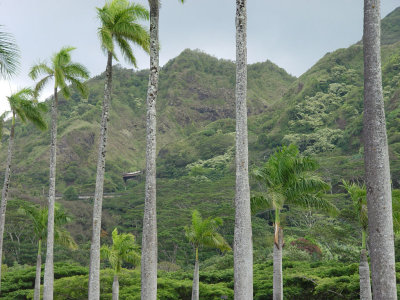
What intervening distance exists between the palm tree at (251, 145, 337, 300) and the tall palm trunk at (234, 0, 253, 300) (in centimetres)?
633

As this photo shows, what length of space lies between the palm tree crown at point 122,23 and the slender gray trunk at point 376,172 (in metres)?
6.89

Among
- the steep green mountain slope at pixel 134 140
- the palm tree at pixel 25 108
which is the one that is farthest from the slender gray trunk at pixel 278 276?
the steep green mountain slope at pixel 134 140

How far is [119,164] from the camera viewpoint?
130 meters

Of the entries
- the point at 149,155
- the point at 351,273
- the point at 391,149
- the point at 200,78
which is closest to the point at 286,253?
the point at 351,273

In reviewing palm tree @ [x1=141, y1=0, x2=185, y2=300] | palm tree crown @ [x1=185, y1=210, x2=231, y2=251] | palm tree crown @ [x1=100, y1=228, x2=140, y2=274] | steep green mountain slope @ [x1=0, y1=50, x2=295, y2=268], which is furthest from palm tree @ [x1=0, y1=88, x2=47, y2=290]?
steep green mountain slope @ [x1=0, y1=50, x2=295, y2=268]

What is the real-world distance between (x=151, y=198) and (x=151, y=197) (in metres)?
0.02

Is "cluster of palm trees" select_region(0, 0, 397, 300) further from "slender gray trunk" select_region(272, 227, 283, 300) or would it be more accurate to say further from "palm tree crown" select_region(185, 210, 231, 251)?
"palm tree crown" select_region(185, 210, 231, 251)

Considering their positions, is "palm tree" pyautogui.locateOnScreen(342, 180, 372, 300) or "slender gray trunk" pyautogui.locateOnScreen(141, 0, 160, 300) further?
"palm tree" pyautogui.locateOnScreen(342, 180, 372, 300)

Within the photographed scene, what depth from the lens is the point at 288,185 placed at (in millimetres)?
14266

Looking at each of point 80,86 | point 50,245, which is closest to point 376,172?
point 80,86

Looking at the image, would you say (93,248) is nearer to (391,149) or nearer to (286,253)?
(286,253)

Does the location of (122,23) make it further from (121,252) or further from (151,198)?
(121,252)

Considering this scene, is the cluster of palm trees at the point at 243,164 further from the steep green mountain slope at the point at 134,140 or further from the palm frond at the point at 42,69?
the steep green mountain slope at the point at 134,140

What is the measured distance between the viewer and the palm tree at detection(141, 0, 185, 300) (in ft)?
27.6
